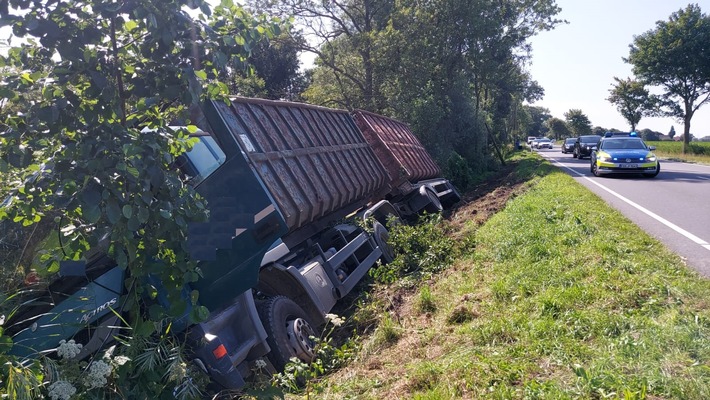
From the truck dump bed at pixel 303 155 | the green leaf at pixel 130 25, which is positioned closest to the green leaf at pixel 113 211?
the green leaf at pixel 130 25

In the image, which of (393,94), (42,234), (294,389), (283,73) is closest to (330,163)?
(294,389)

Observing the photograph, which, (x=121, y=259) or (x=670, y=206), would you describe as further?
(x=670, y=206)

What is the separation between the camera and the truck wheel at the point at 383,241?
377 inches

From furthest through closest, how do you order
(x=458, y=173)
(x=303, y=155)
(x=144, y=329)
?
(x=458, y=173) → (x=303, y=155) → (x=144, y=329)

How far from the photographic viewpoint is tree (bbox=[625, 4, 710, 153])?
43.5m

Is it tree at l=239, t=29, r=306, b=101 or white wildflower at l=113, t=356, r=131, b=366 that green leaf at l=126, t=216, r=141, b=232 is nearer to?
white wildflower at l=113, t=356, r=131, b=366

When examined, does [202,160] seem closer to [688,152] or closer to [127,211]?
[127,211]

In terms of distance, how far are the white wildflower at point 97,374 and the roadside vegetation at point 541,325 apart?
6.18 ft

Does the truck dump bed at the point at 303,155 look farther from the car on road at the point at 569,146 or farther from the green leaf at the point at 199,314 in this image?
the car on road at the point at 569,146

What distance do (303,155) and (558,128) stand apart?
11672cm

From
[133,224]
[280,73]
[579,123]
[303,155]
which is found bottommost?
[579,123]

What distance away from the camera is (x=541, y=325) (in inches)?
204

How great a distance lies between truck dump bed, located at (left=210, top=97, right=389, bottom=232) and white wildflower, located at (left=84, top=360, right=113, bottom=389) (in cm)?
267

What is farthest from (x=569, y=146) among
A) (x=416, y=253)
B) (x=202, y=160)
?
(x=202, y=160)
